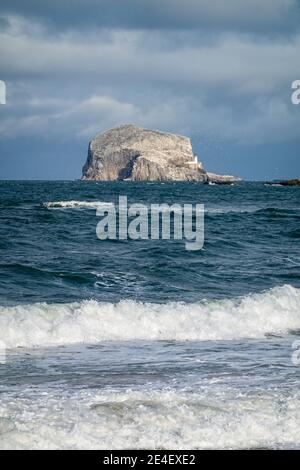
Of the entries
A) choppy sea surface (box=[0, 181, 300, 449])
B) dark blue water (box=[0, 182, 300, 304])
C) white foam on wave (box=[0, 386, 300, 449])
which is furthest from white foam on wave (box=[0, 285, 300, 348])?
white foam on wave (box=[0, 386, 300, 449])

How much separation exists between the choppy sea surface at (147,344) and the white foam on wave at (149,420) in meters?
0.02

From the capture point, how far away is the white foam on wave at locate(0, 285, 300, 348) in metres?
13.7

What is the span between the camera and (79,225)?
3406cm

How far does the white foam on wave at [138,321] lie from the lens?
13.7m

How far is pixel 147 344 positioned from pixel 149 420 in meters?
5.45

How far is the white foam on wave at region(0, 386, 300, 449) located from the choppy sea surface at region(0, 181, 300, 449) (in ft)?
0.06

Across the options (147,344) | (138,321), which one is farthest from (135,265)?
(147,344)

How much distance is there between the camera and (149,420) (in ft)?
26.6

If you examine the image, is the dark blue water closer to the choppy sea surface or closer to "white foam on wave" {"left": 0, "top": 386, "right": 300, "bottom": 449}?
the choppy sea surface

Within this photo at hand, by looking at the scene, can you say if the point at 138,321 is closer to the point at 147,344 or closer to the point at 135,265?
the point at 147,344

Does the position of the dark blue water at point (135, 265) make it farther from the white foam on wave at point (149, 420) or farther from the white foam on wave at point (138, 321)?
the white foam on wave at point (149, 420)

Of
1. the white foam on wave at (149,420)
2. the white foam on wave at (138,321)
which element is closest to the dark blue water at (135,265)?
the white foam on wave at (138,321)
